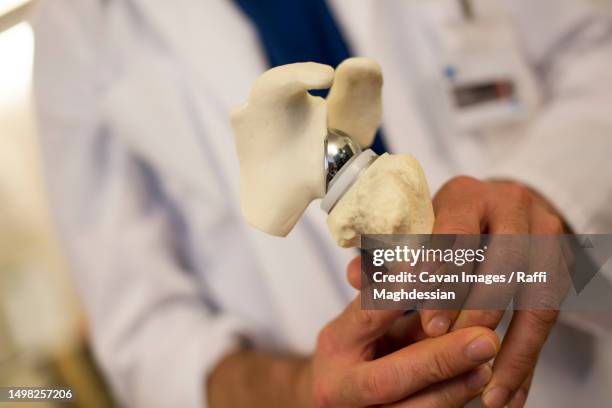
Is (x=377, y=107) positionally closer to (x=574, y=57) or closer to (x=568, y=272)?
(x=568, y=272)

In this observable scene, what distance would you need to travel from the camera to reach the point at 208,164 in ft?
1.69

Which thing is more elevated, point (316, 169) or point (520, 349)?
point (316, 169)

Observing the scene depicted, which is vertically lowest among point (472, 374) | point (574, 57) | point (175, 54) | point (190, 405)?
point (190, 405)

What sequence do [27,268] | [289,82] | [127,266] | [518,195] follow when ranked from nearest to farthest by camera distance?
[289,82] < [518,195] < [27,268] < [127,266]

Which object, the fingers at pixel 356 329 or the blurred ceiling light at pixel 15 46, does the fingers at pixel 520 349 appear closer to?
the fingers at pixel 356 329

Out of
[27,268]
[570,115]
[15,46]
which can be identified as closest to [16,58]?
[15,46]

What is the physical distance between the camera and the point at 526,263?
0.27m

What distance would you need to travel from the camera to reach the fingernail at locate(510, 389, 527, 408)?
0.93 ft

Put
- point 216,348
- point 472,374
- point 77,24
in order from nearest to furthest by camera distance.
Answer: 1. point 472,374
2. point 77,24
3. point 216,348

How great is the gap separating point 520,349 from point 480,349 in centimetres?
5

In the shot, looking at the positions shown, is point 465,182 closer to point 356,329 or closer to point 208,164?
point 356,329

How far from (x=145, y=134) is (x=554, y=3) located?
511 mm

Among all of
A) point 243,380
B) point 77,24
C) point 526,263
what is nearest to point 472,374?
point 526,263

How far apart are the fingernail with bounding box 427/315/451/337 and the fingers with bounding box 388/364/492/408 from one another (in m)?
0.03
